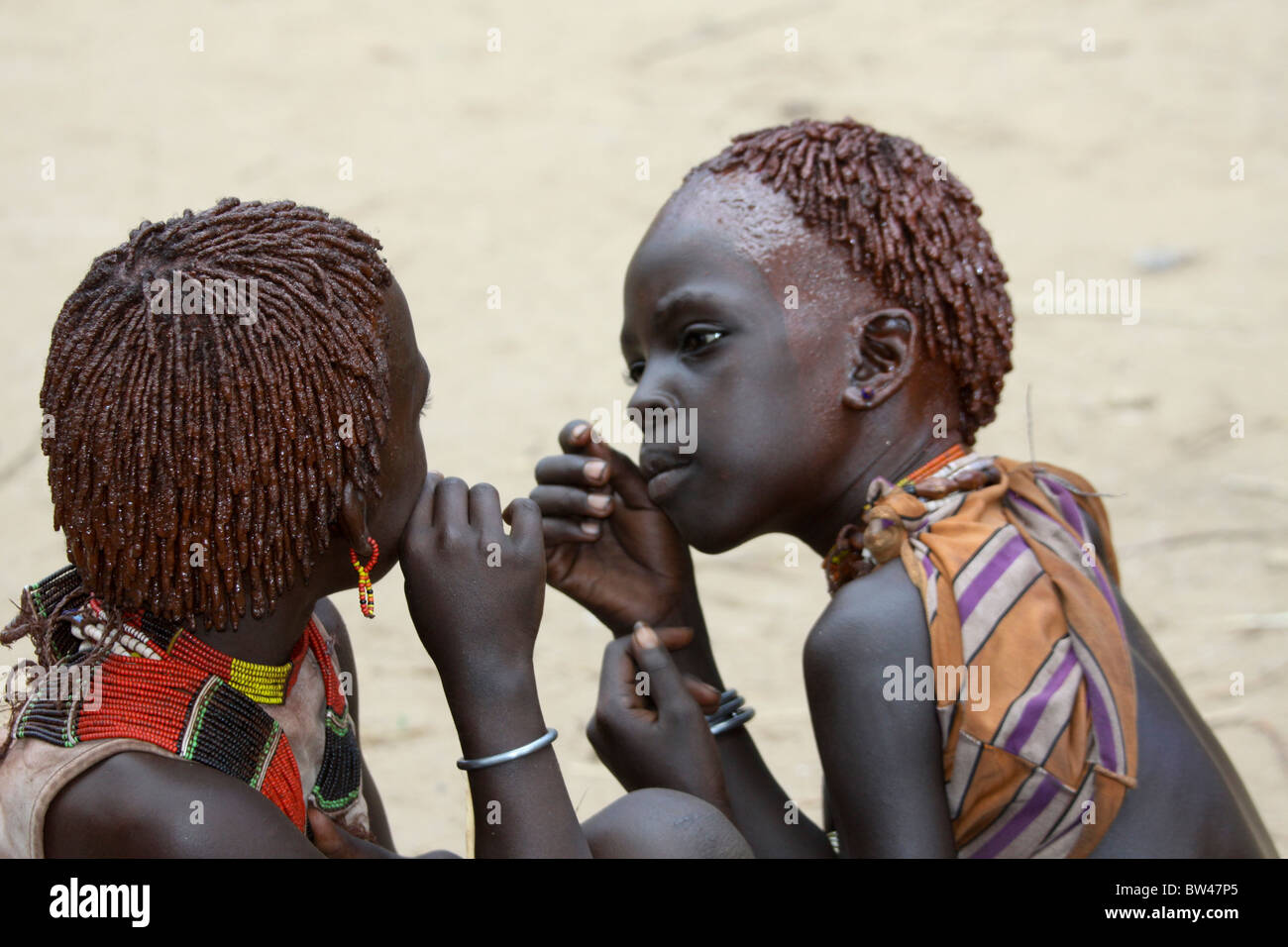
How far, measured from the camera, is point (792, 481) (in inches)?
107

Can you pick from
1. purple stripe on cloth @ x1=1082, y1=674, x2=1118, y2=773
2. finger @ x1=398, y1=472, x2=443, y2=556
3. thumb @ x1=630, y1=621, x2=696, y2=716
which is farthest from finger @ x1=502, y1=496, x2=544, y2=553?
purple stripe on cloth @ x1=1082, y1=674, x2=1118, y2=773

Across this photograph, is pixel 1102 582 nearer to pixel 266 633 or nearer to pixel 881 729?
pixel 881 729

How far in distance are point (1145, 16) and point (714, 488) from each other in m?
6.51

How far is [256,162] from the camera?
6.94 m

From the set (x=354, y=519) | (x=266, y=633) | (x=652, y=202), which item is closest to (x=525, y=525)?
(x=354, y=519)

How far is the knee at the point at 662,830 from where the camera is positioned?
219 centimetres

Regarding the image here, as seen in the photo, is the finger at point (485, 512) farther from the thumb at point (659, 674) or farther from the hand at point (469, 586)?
the thumb at point (659, 674)

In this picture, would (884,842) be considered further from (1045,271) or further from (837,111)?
(837,111)

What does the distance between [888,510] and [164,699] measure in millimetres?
1188

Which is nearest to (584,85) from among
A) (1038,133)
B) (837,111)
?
(837,111)

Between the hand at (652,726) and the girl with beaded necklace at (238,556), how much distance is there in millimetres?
399

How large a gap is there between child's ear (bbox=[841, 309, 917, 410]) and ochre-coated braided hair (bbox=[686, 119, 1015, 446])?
35 mm

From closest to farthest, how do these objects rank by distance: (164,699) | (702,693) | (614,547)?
(164,699) → (702,693) → (614,547)
